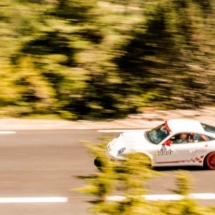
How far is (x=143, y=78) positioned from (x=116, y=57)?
4.58ft

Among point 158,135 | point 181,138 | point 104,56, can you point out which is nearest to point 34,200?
point 158,135

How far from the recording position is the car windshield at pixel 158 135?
12289 millimetres

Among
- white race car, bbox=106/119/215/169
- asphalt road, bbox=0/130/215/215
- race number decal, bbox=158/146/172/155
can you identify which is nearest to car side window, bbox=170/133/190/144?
white race car, bbox=106/119/215/169

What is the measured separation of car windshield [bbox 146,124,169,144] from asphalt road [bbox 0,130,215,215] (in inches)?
29.8

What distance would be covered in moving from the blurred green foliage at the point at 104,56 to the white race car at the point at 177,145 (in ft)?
20.1

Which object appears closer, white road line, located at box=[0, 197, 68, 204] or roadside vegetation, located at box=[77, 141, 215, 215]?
roadside vegetation, located at box=[77, 141, 215, 215]

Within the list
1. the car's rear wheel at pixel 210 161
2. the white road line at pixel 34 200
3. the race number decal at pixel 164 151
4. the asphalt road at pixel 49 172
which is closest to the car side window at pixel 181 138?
the race number decal at pixel 164 151

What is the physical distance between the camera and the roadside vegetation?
514 centimetres

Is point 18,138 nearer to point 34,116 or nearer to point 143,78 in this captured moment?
point 34,116

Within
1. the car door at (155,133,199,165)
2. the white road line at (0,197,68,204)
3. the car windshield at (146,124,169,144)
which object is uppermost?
the car windshield at (146,124,169,144)

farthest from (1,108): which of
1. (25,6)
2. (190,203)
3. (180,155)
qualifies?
(190,203)

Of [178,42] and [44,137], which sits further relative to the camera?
[178,42]

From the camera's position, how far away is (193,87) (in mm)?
19703

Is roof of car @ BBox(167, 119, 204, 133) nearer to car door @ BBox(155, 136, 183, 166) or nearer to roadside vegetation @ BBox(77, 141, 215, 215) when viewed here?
car door @ BBox(155, 136, 183, 166)
